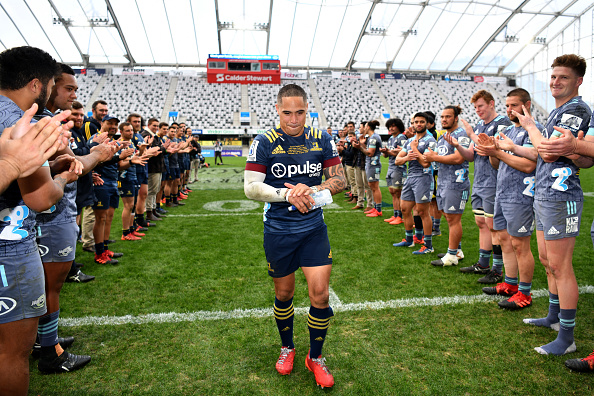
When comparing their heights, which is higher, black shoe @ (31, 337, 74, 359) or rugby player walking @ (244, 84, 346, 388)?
rugby player walking @ (244, 84, 346, 388)

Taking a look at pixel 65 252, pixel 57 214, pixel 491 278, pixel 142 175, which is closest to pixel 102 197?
pixel 142 175

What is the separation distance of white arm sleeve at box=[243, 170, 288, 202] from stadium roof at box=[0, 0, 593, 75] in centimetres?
3409

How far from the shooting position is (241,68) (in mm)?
35812

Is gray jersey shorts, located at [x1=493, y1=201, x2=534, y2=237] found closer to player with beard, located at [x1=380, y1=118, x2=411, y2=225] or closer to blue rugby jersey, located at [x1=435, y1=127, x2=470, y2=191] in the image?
blue rugby jersey, located at [x1=435, y1=127, x2=470, y2=191]

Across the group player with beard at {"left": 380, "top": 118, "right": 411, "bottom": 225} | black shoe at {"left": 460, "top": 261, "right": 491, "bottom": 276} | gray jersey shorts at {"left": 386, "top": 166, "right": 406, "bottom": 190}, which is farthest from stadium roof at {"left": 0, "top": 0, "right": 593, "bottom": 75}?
black shoe at {"left": 460, "top": 261, "right": 491, "bottom": 276}

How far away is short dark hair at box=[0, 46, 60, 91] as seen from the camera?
188cm

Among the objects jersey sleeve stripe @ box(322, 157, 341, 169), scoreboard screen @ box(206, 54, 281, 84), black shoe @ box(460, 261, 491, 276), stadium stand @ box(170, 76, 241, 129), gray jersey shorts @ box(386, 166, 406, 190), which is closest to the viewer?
jersey sleeve stripe @ box(322, 157, 341, 169)

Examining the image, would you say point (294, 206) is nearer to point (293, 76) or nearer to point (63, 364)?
point (63, 364)

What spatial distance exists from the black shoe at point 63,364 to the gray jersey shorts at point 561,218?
4.26m

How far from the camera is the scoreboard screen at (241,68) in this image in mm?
35531

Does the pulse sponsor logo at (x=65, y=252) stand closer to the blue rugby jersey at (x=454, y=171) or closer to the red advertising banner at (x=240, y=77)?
the blue rugby jersey at (x=454, y=171)

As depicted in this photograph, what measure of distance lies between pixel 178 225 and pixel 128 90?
42.7 metres

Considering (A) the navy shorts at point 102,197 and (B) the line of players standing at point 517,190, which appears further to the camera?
(A) the navy shorts at point 102,197

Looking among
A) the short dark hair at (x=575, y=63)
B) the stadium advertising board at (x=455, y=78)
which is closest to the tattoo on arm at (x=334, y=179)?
the short dark hair at (x=575, y=63)
